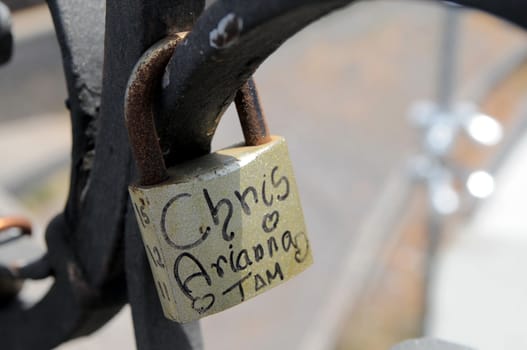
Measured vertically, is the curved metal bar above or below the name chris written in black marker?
above

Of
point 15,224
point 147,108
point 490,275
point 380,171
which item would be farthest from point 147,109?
point 380,171

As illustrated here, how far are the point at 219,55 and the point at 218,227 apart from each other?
13cm

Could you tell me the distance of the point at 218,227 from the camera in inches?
21.3

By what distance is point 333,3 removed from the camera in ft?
1.29

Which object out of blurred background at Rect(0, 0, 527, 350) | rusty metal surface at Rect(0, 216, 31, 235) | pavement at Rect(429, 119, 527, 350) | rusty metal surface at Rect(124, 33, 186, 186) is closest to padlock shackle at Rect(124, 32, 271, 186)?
rusty metal surface at Rect(124, 33, 186, 186)

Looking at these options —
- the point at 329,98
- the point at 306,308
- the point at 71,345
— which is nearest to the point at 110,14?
the point at 71,345

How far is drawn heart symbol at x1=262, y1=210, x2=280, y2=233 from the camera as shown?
1.85 ft

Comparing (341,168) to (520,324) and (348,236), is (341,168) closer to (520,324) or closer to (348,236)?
(348,236)

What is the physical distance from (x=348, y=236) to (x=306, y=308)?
1.25 ft

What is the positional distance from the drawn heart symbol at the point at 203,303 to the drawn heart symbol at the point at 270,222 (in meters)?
0.05

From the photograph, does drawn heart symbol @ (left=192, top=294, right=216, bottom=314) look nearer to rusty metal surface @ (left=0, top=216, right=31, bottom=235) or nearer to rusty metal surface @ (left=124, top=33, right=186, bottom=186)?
rusty metal surface @ (left=124, top=33, right=186, bottom=186)

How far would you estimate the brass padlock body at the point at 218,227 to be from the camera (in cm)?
53

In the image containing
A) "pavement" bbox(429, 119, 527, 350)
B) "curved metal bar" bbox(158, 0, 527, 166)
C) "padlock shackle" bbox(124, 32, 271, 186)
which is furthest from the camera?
"pavement" bbox(429, 119, 527, 350)

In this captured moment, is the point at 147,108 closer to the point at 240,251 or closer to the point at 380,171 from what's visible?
the point at 240,251
